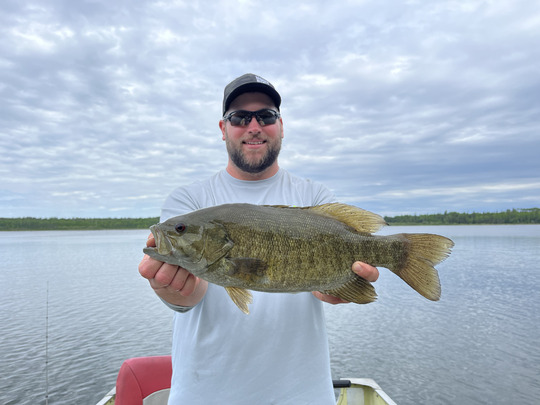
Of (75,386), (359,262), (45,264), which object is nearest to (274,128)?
(359,262)

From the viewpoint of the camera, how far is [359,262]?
9.19 feet

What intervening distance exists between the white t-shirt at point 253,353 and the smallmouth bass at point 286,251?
47 cm

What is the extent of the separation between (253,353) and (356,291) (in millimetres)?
982

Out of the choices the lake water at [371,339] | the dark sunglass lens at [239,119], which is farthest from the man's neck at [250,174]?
the lake water at [371,339]

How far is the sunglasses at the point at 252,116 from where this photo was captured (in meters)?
3.68

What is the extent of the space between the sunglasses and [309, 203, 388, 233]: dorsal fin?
A: 114 cm

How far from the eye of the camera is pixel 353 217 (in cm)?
305

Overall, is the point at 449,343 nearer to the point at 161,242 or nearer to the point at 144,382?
the point at 144,382

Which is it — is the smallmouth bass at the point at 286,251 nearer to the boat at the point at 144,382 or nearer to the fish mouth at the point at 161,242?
the fish mouth at the point at 161,242

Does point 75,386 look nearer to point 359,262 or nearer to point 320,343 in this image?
point 320,343

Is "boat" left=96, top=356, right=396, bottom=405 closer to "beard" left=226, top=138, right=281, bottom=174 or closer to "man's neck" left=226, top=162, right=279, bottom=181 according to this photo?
"man's neck" left=226, top=162, right=279, bottom=181

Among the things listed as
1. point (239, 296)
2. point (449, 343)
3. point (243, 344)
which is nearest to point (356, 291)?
point (239, 296)

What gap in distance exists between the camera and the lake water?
35.0 feet

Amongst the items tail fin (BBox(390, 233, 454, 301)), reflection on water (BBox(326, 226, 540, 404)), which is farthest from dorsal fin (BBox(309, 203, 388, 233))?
reflection on water (BBox(326, 226, 540, 404))
